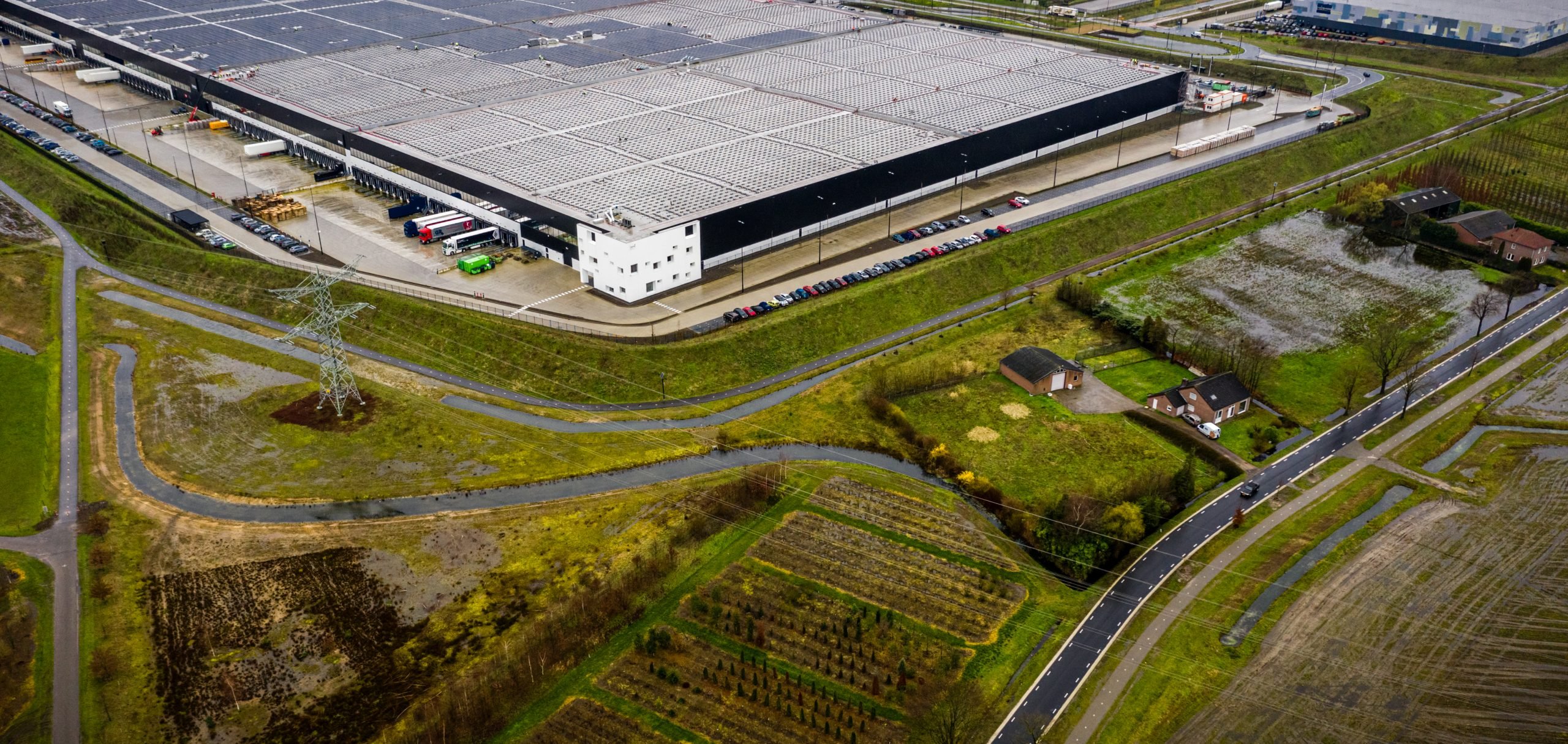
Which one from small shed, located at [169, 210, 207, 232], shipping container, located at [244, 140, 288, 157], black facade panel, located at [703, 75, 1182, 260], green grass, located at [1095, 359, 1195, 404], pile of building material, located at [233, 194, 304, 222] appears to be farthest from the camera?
shipping container, located at [244, 140, 288, 157]

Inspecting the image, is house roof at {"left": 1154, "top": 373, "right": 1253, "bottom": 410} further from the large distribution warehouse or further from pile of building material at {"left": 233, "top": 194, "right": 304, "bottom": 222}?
pile of building material at {"left": 233, "top": 194, "right": 304, "bottom": 222}

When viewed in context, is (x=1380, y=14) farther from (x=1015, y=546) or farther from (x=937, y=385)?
(x=1015, y=546)

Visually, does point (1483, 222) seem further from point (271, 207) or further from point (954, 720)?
point (271, 207)

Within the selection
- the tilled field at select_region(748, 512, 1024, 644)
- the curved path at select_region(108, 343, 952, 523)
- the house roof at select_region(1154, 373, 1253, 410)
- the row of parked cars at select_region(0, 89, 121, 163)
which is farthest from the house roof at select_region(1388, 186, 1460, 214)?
the row of parked cars at select_region(0, 89, 121, 163)

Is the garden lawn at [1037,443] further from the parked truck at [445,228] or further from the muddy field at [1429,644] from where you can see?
the parked truck at [445,228]

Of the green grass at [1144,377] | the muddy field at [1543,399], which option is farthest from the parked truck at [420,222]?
Result: the muddy field at [1543,399]

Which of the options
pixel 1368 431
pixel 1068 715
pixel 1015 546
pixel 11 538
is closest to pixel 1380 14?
pixel 1368 431

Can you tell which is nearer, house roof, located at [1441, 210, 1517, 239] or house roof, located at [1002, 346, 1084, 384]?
house roof, located at [1002, 346, 1084, 384]
